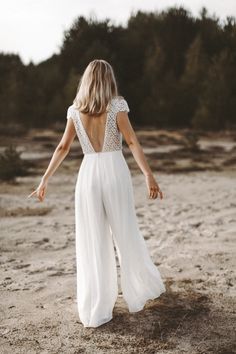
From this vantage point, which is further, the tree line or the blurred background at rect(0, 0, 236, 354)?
the tree line

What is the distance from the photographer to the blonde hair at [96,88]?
9.90 ft

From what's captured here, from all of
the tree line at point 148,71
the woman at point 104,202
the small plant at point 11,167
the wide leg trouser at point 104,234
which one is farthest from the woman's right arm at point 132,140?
the tree line at point 148,71

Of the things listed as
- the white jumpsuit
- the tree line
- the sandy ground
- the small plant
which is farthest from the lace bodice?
the tree line

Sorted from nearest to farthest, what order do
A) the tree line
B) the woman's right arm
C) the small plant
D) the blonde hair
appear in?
the blonde hair, the woman's right arm, the small plant, the tree line

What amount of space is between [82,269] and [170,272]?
1.47m

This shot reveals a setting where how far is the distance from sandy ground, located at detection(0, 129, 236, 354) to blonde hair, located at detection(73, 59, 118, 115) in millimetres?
1544

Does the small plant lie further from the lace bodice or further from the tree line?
the tree line

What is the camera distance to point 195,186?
10047 mm

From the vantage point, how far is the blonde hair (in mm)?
3018

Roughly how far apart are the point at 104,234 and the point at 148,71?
821 inches

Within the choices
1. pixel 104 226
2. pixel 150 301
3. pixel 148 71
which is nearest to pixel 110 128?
pixel 104 226

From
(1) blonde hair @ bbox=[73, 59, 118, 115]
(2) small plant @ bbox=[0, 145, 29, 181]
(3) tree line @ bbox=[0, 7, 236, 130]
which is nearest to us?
(1) blonde hair @ bbox=[73, 59, 118, 115]

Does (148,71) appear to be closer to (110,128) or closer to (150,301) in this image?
(150,301)

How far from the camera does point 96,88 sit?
3.03 metres
